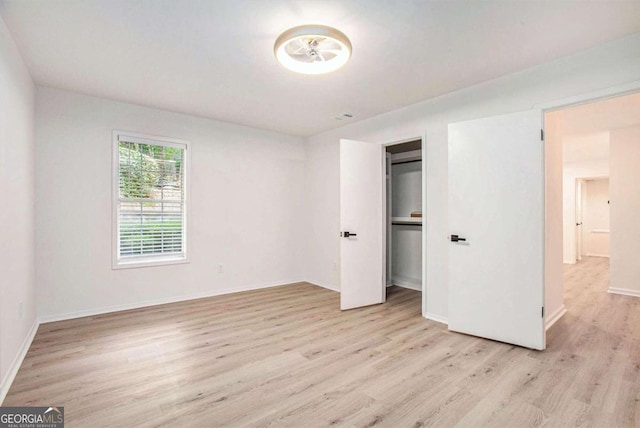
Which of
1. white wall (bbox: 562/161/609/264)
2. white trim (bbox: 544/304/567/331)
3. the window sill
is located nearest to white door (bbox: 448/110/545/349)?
white trim (bbox: 544/304/567/331)

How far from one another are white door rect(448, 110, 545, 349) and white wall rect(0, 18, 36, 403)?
376 cm

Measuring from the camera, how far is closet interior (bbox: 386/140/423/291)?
Answer: 5.27 m

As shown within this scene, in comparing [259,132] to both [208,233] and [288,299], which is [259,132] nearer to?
[208,233]

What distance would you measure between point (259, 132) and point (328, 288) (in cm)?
281

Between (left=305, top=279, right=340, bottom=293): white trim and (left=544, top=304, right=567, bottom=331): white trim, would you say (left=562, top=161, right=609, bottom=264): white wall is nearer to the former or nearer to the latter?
(left=544, top=304, right=567, bottom=331): white trim

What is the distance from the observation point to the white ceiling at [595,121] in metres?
3.77

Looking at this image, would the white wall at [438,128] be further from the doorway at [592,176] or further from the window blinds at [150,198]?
the window blinds at [150,198]

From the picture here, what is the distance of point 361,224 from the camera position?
4.15 m

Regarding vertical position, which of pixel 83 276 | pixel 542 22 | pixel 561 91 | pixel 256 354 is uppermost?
pixel 542 22

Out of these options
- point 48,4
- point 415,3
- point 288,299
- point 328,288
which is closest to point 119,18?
point 48,4

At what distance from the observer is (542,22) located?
220 centimetres

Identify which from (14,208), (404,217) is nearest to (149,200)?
(14,208)

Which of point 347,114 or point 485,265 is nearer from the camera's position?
point 485,265

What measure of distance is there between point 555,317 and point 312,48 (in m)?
3.92
